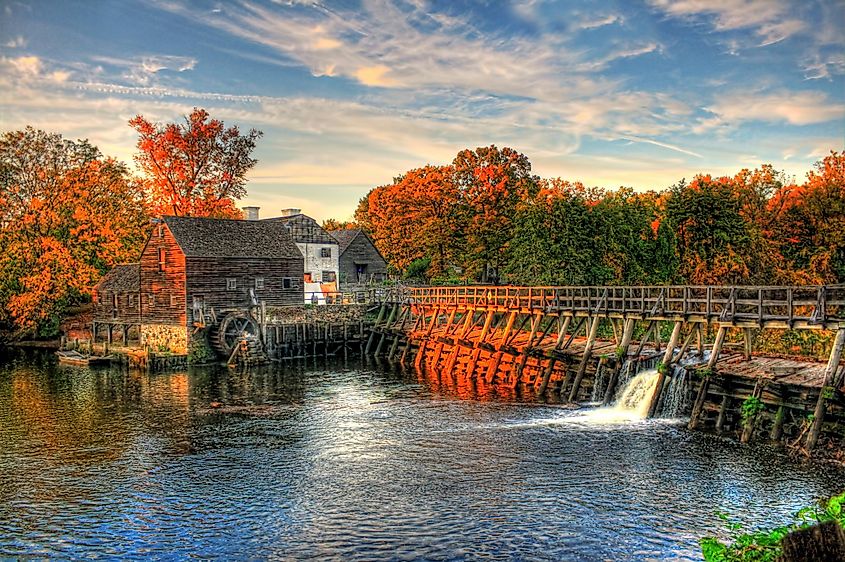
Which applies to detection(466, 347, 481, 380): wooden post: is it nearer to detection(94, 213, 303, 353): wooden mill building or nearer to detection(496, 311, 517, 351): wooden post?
detection(496, 311, 517, 351): wooden post

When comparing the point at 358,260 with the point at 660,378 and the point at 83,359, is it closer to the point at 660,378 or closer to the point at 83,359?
the point at 83,359

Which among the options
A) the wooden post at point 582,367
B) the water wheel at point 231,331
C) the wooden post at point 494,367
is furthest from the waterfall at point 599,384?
the water wheel at point 231,331

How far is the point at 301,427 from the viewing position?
25.2 meters

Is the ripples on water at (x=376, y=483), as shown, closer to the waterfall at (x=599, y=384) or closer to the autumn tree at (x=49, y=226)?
the waterfall at (x=599, y=384)

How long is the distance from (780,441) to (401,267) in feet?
172

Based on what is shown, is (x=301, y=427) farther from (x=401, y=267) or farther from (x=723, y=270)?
(x=401, y=267)

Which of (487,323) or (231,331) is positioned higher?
(487,323)

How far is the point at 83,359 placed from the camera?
4375 cm

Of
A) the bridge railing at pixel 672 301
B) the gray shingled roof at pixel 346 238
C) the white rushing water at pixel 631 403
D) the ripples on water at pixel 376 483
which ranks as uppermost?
the gray shingled roof at pixel 346 238

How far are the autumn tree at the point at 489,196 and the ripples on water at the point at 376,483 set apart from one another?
93.9 feet

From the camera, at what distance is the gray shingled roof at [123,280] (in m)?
48.4

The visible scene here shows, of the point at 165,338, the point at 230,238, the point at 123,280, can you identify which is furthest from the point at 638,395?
the point at 123,280

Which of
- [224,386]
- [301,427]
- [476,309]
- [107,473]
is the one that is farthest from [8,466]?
[476,309]

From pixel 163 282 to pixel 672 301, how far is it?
1273 inches
